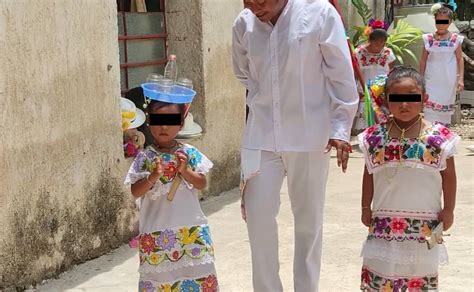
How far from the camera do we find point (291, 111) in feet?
10.8

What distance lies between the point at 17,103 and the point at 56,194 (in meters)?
0.66

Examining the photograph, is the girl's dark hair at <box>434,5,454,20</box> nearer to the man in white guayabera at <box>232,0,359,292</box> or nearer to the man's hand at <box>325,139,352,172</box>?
the man in white guayabera at <box>232,0,359,292</box>

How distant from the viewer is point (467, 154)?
8.44 meters

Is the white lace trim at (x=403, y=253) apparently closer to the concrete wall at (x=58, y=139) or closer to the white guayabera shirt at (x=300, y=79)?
the white guayabera shirt at (x=300, y=79)

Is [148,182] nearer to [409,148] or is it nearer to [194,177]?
[194,177]

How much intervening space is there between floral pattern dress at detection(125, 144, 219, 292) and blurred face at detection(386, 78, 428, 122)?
0.88 metres

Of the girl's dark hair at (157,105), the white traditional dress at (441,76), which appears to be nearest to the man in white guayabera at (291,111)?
the girl's dark hair at (157,105)

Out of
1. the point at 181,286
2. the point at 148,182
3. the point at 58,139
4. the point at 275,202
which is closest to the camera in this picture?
the point at 148,182

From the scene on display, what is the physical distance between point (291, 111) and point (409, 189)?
2.07 ft

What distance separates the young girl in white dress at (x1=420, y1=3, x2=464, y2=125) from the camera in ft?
24.3

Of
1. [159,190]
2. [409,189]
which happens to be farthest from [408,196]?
[159,190]

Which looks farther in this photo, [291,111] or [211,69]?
[211,69]

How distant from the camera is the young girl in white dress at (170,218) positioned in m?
3.22

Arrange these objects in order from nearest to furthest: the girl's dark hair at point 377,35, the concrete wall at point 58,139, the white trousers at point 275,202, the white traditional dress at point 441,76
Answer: the white trousers at point 275,202 → the concrete wall at point 58,139 → the white traditional dress at point 441,76 → the girl's dark hair at point 377,35
